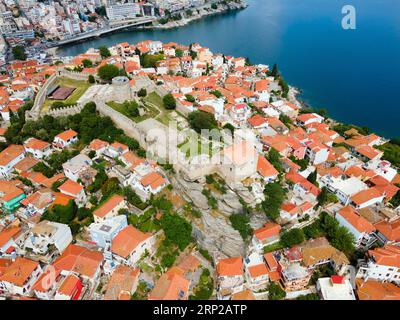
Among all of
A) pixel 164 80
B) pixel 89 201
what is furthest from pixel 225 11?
pixel 89 201

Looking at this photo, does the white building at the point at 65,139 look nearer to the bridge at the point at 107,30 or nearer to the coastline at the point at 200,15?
the coastline at the point at 200,15

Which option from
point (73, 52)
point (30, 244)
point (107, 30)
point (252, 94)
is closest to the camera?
Result: point (30, 244)

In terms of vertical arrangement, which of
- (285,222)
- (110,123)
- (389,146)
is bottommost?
(389,146)

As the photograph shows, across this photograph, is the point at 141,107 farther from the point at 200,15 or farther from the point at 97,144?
the point at 200,15

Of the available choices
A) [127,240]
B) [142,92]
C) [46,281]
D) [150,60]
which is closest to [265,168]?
[127,240]

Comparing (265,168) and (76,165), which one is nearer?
(265,168)

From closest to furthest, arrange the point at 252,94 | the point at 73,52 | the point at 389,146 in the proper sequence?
1. the point at 389,146
2. the point at 252,94
3. the point at 73,52

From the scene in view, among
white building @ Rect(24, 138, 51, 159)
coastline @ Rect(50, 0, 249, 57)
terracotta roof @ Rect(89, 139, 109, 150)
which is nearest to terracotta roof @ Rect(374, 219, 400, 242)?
terracotta roof @ Rect(89, 139, 109, 150)

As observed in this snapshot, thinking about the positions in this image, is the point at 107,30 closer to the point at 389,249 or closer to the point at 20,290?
the point at 20,290
